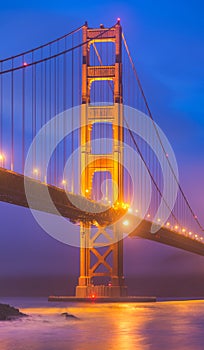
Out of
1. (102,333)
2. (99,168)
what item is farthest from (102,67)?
(102,333)

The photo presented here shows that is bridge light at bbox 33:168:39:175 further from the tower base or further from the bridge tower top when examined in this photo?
the bridge tower top

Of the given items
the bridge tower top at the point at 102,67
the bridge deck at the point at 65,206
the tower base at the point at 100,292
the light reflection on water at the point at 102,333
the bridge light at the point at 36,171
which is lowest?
the light reflection on water at the point at 102,333

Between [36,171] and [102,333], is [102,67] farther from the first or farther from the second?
[102,333]

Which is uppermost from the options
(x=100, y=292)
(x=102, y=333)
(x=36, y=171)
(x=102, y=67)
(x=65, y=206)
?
(x=102, y=67)

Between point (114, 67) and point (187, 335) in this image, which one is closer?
point (187, 335)

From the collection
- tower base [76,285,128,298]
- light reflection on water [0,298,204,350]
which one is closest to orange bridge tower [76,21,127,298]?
tower base [76,285,128,298]

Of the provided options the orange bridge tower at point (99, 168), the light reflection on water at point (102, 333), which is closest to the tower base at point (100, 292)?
the orange bridge tower at point (99, 168)

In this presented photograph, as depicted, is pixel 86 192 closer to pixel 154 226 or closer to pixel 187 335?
pixel 154 226

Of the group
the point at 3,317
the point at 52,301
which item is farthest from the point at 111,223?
the point at 3,317

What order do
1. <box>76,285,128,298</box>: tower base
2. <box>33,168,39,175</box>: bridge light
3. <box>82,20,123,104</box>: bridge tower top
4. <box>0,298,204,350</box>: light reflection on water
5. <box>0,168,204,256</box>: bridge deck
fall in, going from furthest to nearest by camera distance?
<box>82,20,123,104</box>: bridge tower top
<box>76,285,128,298</box>: tower base
<box>33,168,39,175</box>: bridge light
<box>0,168,204,256</box>: bridge deck
<box>0,298,204,350</box>: light reflection on water

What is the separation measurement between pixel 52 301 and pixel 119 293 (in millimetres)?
4576

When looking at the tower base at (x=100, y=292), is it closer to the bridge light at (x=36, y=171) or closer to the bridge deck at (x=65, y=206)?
the bridge deck at (x=65, y=206)

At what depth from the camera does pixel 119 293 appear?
60.1 metres

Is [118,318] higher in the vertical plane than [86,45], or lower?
lower
